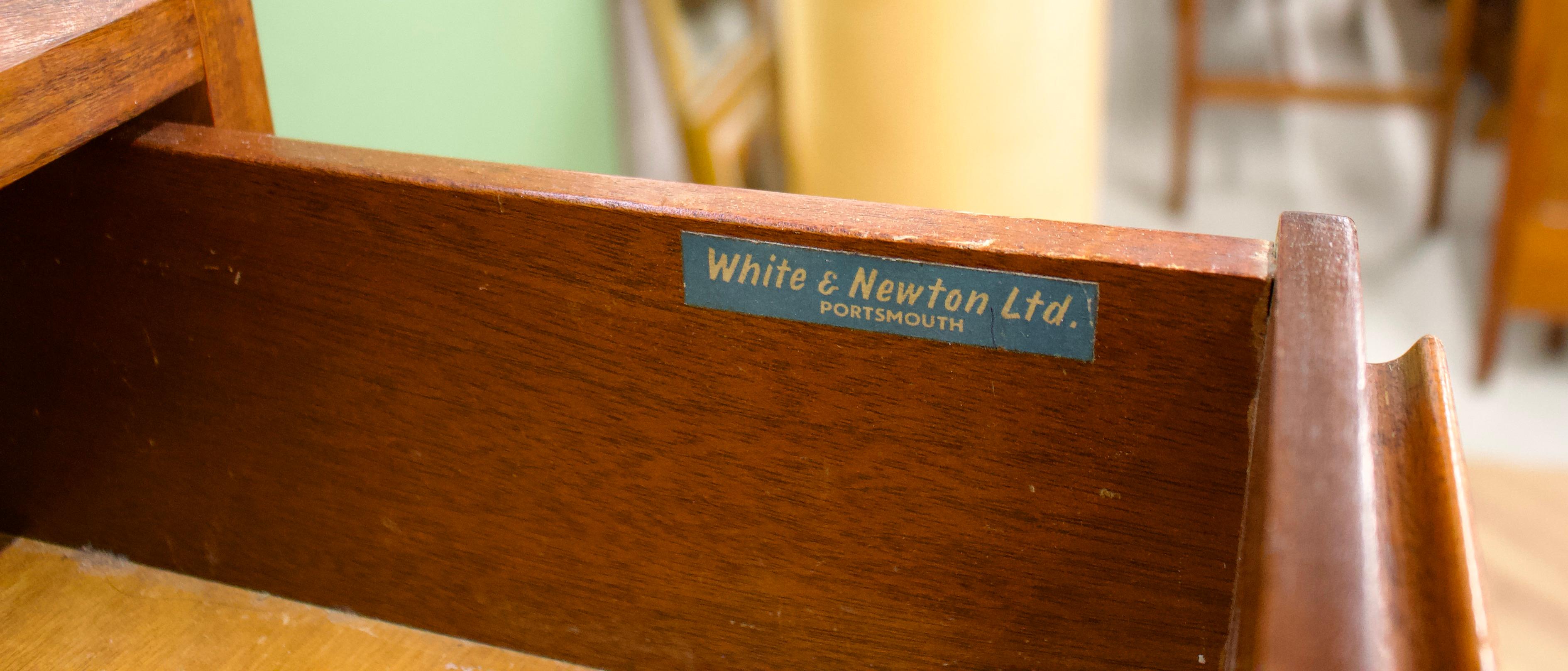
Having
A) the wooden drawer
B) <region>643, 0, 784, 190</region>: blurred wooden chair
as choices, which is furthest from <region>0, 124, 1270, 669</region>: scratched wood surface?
<region>643, 0, 784, 190</region>: blurred wooden chair

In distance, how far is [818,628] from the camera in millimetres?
578

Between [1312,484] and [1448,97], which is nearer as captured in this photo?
[1312,484]

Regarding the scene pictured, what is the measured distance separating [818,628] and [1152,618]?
0.48 ft

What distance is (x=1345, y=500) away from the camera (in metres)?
0.33

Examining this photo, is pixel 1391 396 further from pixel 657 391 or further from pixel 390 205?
pixel 390 205

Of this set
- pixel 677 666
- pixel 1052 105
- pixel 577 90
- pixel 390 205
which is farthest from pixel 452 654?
pixel 1052 105

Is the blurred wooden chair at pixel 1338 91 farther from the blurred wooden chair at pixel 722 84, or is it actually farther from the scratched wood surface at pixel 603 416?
the scratched wood surface at pixel 603 416

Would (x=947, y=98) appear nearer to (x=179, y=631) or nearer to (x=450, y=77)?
(x=450, y=77)

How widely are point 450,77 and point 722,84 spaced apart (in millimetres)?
594

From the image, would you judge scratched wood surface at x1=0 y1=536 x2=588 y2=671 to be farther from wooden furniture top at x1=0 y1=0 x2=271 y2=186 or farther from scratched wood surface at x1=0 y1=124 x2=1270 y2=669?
wooden furniture top at x1=0 y1=0 x2=271 y2=186

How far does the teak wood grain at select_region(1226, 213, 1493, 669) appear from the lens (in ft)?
0.97

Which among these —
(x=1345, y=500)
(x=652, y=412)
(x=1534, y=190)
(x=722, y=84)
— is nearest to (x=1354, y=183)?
(x=1534, y=190)

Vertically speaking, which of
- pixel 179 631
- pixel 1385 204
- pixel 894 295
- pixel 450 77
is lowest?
pixel 1385 204

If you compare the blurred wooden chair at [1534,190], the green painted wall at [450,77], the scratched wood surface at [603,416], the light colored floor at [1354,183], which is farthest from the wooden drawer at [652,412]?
the blurred wooden chair at [1534,190]
